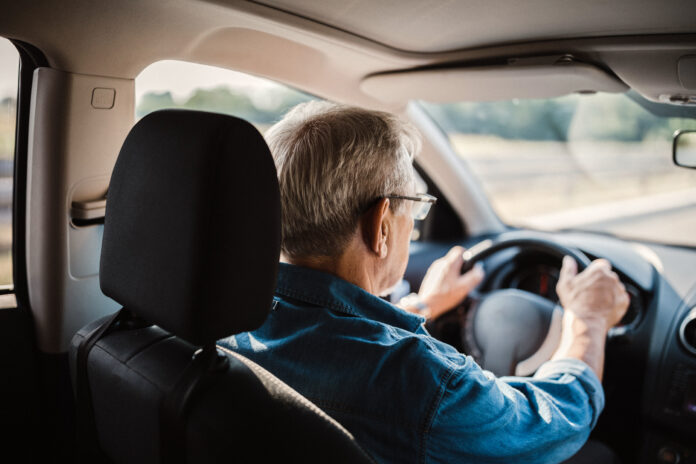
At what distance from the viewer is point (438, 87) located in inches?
100

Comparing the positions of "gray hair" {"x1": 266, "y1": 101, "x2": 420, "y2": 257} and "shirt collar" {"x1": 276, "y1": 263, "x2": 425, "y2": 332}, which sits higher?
"gray hair" {"x1": 266, "y1": 101, "x2": 420, "y2": 257}

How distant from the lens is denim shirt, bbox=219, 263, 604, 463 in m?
1.24

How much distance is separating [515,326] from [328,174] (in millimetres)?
1506

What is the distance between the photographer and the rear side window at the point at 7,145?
1935 millimetres

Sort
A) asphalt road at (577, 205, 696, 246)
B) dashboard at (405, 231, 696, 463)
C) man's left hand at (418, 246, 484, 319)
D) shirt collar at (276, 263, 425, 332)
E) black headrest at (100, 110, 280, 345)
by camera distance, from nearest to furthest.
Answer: black headrest at (100, 110, 280, 345), shirt collar at (276, 263, 425, 332), dashboard at (405, 231, 696, 463), man's left hand at (418, 246, 484, 319), asphalt road at (577, 205, 696, 246)

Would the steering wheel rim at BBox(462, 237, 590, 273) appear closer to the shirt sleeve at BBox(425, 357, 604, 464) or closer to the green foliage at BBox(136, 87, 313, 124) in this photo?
the shirt sleeve at BBox(425, 357, 604, 464)

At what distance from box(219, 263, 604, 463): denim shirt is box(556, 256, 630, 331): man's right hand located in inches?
30.5

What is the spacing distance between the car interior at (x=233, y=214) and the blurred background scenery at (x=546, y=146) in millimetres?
28

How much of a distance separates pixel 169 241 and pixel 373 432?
22.7 inches

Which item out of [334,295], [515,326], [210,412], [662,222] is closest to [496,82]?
[515,326]

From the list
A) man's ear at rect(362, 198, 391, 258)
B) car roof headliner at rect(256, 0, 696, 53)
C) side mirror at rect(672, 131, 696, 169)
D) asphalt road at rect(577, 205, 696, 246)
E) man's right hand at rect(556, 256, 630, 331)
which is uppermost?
car roof headliner at rect(256, 0, 696, 53)

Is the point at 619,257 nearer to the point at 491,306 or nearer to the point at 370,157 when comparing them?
the point at 491,306

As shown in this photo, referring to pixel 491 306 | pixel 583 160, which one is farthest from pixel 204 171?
pixel 583 160

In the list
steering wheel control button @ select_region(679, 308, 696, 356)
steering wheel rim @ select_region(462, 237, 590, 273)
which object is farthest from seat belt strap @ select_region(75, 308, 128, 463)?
steering wheel control button @ select_region(679, 308, 696, 356)
